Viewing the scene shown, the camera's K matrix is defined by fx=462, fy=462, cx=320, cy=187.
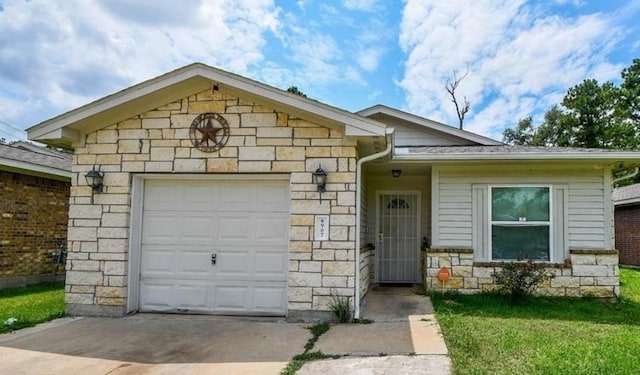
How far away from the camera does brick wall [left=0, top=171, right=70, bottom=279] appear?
9.20 meters

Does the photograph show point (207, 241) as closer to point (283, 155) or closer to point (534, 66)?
point (283, 155)

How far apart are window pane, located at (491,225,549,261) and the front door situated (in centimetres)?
211

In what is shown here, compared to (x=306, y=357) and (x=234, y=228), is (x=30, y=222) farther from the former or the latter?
(x=306, y=357)

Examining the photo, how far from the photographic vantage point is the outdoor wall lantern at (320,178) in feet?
20.7

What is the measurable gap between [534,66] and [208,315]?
20.1 m

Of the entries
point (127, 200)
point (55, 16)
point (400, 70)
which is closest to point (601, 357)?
point (127, 200)

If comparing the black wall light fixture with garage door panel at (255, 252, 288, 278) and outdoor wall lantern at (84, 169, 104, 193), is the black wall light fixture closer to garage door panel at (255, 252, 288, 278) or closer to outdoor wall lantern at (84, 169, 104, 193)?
outdoor wall lantern at (84, 169, 104, 193)

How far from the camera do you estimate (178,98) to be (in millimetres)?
6770

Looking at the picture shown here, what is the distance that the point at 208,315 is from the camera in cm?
671

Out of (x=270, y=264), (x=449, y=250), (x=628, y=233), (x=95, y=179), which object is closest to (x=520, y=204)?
(x=449, y=250)

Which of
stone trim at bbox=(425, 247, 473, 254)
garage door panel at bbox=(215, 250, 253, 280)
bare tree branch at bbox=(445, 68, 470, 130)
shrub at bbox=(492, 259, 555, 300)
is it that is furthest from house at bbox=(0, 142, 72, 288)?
bare tree branch at bbox=(445, 68, 470, 130)

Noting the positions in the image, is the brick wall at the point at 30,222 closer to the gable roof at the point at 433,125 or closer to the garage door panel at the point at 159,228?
the garage door panel at the point at 159,228

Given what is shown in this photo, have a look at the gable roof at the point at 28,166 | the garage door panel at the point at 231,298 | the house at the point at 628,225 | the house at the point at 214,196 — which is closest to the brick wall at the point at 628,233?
the house at the point at 628,225

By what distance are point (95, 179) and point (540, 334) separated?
6294mm
